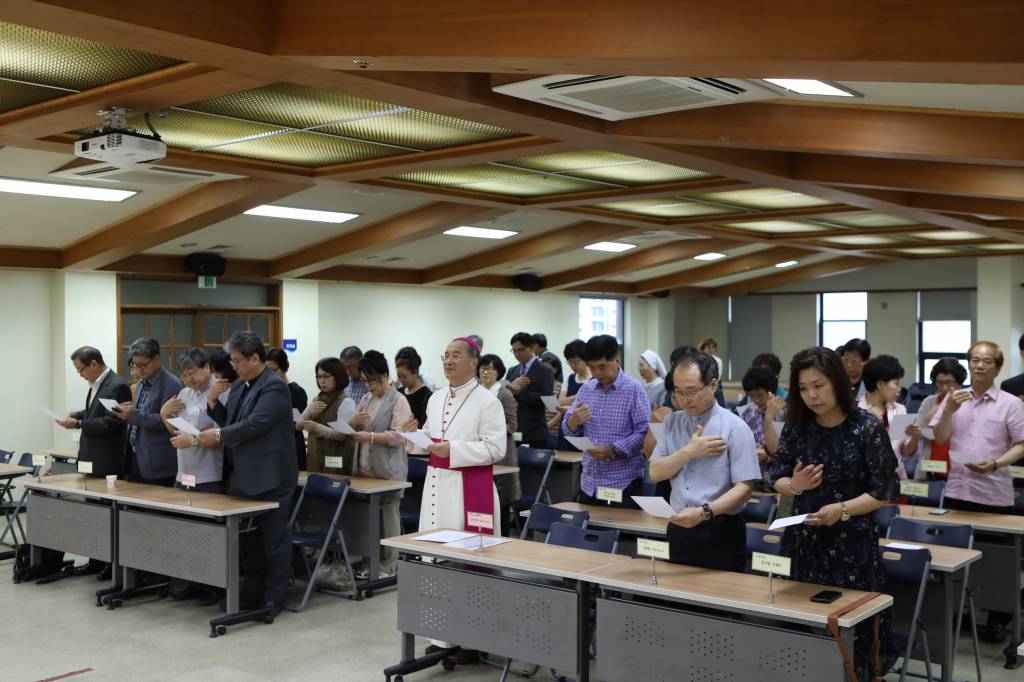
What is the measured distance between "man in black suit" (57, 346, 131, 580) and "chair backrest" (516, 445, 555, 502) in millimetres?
3068

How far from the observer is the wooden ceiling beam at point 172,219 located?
7.82 meters

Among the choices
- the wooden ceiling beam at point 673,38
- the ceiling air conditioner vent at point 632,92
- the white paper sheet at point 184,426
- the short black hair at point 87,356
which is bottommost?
the white paper sheet at point 184,426

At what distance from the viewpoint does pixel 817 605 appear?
3.33 metres

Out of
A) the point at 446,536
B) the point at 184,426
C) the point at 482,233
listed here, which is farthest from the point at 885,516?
the point at 482,233

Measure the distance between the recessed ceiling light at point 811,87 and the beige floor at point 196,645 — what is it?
2942mm

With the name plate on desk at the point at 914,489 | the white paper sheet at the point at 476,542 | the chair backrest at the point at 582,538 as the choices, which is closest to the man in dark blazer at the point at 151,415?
the white paper sheet at the point at 476,542

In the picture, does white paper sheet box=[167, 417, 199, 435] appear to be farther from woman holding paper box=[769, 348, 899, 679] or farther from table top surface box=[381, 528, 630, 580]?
woman holding paper box=[769, 348, 899, 679]

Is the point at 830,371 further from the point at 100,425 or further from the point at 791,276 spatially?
the point at 791,276

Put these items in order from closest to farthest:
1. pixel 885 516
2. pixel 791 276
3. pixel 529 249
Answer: pixel 885 516, pixel 529 249, pixel 791 276

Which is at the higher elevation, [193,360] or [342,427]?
[193,360]

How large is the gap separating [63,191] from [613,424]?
5.11m

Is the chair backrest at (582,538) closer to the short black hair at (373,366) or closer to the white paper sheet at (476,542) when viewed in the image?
the white paper sheet at (476,542)

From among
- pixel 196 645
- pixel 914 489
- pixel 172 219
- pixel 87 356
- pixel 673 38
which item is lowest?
pixel 196 645

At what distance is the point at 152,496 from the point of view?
607 cm
